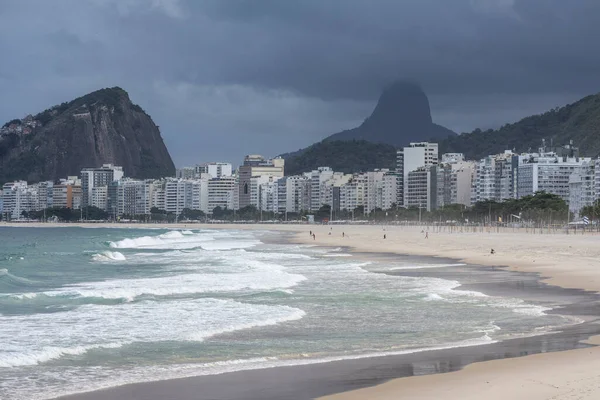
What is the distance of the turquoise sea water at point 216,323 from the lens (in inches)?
474

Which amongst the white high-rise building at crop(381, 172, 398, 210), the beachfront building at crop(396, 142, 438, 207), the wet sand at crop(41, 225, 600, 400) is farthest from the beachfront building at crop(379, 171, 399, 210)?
the wet sand at crop(41, 225, 600, 400)

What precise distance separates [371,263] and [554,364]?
2584cm

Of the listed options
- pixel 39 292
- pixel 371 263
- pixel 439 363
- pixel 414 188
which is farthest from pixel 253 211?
pixel 439 363

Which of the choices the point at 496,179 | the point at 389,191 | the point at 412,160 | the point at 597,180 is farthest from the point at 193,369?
the point at 412,160

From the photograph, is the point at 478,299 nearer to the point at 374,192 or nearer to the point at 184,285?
the point at 184,285

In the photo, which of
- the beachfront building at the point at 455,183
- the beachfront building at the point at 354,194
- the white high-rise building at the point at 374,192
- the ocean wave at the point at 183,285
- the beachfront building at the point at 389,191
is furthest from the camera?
the beachfront building at the point at 354,194

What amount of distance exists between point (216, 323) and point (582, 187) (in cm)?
12060

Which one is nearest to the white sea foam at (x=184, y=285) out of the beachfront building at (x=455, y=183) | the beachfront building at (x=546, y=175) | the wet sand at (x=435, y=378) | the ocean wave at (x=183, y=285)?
the ocean wave at (x=183, y=285)

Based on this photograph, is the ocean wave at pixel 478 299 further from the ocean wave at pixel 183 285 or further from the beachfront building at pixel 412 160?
the beachfront building at pixel 412 160

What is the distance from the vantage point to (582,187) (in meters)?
128

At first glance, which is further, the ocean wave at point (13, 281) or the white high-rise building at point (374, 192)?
the white high-rise building at point (374, 192)

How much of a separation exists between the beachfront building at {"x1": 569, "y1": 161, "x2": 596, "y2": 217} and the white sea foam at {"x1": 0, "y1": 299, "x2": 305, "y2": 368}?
112170 mm

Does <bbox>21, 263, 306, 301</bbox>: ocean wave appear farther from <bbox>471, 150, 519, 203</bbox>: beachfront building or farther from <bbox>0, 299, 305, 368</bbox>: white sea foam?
<bbox>471, 150, 519, 203</bbox>: beachfront building

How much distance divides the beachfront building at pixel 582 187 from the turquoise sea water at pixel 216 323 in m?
104
